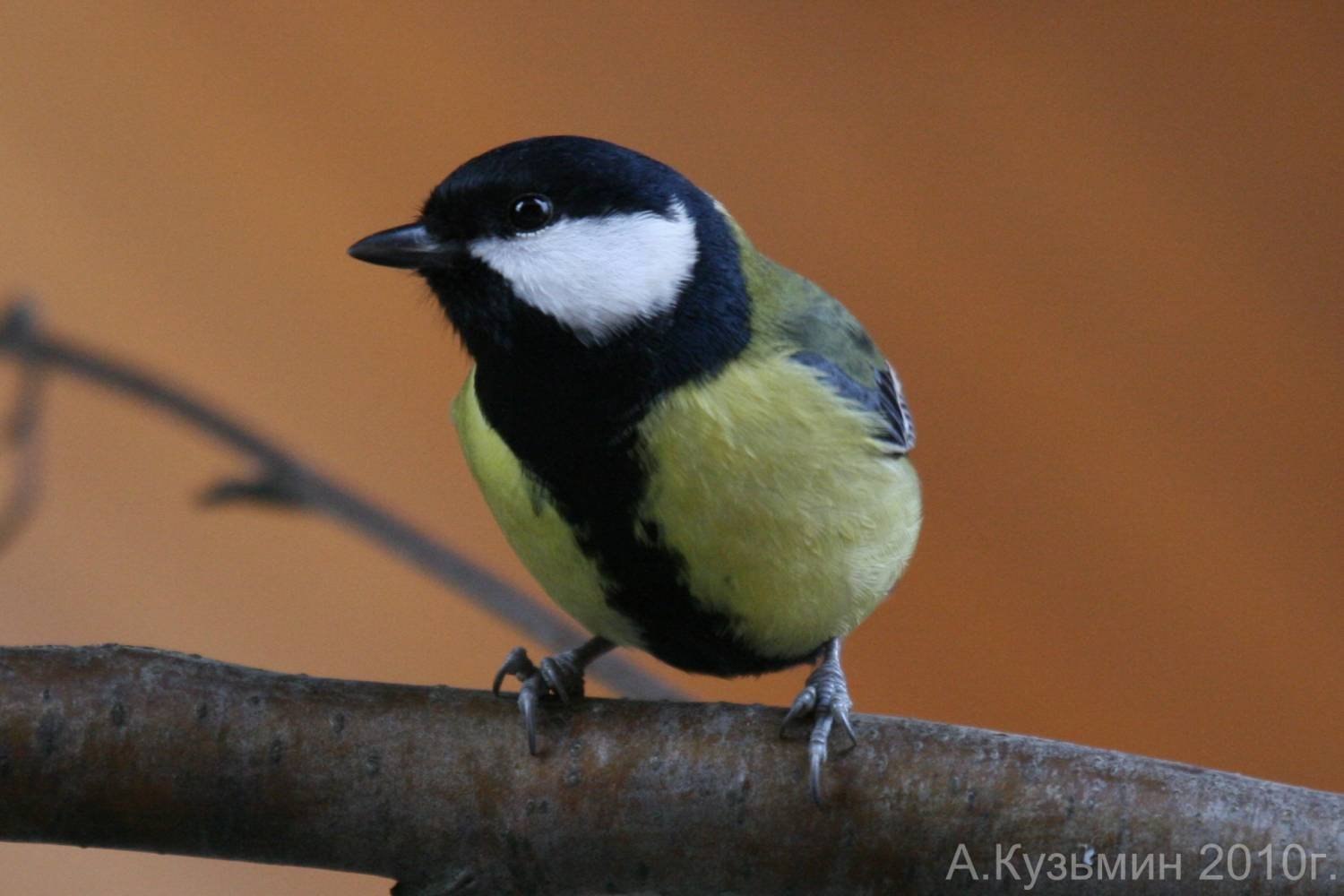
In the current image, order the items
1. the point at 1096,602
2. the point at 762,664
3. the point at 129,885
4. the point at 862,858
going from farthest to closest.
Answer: the point at 1096,602
the point at 129,885
the point at 762,664
the point at 862,858

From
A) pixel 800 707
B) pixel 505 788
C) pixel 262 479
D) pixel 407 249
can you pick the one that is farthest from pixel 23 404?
pixel 800 707

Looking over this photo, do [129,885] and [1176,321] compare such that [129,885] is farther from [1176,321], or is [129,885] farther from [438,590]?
[1176,321]

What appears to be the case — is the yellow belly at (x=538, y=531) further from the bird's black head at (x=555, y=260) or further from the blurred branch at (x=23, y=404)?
the blurred branch at (x=23, y=404)

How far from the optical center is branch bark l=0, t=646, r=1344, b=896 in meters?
0.72

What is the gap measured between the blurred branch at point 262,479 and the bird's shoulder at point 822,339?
27cm

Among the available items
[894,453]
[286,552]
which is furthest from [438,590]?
[894,453]

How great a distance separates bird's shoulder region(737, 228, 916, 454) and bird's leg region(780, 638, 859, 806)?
0.16 meters

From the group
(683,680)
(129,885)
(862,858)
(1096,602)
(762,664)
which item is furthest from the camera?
(683,680)

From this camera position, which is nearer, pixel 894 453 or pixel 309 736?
pixel 309 736

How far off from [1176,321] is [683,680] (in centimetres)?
86

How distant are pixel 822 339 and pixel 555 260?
199 mm

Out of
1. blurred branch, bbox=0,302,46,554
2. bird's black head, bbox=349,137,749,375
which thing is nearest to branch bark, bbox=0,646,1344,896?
bird's black head, bbox=349,137,749,375

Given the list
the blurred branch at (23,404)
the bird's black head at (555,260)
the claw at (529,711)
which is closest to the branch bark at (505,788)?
the claw at (529,711)

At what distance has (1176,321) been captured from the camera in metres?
1.74
